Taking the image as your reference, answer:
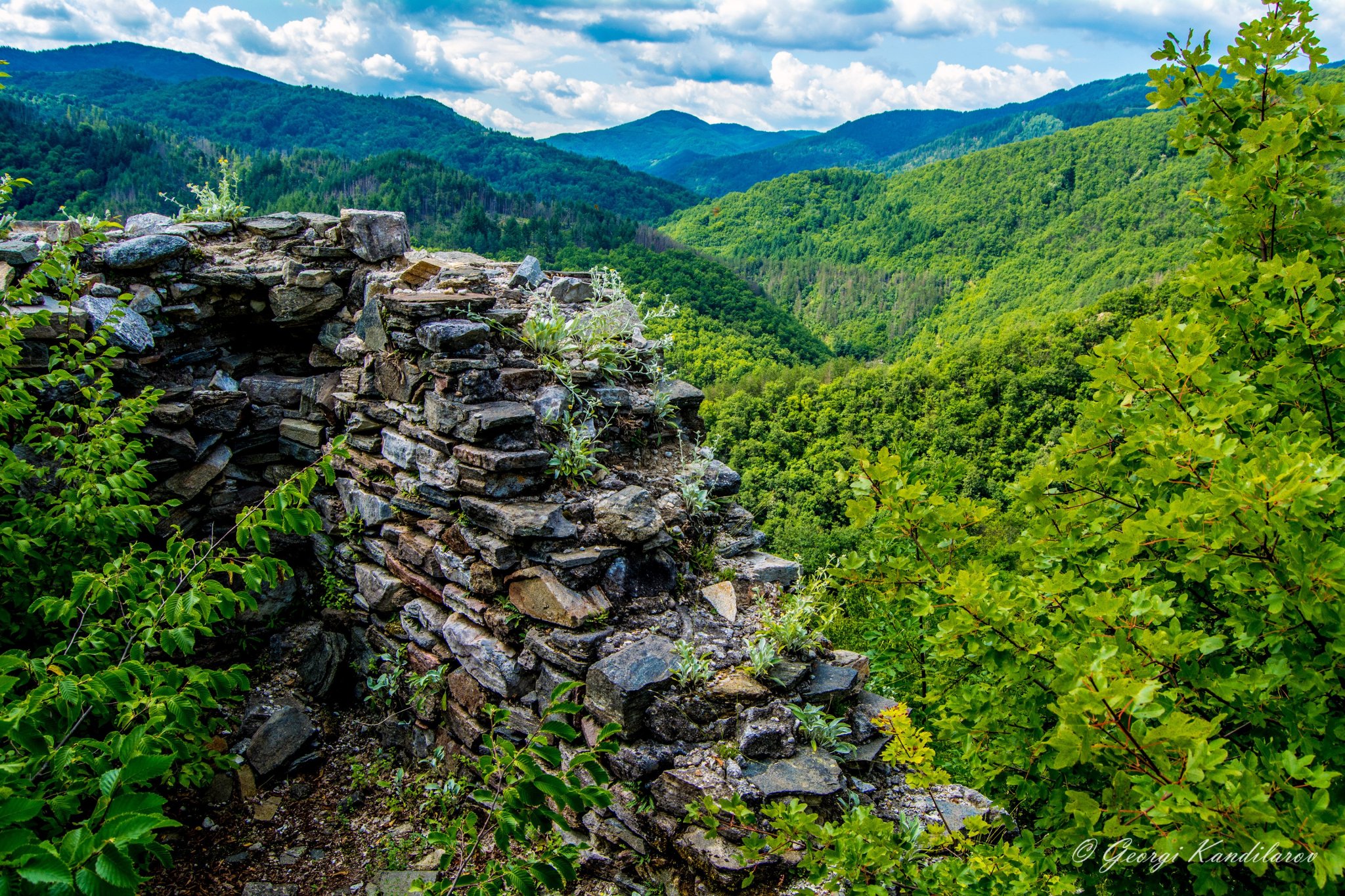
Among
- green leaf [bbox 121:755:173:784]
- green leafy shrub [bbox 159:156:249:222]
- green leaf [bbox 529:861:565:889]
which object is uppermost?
green leafy shrub [bbox 159:156:249:222]

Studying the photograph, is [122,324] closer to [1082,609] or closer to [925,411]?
[1082,609]

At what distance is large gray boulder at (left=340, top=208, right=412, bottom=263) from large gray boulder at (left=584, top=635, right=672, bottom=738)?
14.8ft

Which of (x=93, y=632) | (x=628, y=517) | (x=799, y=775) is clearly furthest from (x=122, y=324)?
(x=799, y=775)

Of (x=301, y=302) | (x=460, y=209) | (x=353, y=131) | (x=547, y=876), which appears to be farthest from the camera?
(x=353, y=131)

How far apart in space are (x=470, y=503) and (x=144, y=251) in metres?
3.85

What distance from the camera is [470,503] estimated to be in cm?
474

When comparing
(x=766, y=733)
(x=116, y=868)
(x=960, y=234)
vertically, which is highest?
(x=960, y=234)

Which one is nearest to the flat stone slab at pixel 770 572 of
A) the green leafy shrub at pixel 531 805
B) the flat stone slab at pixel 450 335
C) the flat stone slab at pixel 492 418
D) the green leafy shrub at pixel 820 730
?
the green leafy shrub at pixel 820 730

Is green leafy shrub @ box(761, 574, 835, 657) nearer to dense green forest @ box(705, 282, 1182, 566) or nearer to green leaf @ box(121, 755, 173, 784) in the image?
green leaf @ box(121, 755, 173, 784)

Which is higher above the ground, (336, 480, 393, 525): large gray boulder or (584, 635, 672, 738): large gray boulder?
(336, 480, 393, 525): large gray boulder

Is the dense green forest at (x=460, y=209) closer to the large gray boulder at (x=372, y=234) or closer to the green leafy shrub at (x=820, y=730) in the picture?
the large gray boulder at (x=372, y=234)

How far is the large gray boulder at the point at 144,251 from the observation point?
5781 millimetres

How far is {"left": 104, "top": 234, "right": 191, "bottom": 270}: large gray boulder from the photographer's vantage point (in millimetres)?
5781

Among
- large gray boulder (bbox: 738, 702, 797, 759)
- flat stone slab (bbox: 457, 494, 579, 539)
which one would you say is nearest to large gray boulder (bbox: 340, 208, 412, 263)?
flat stone slab (bbox: 457, 494, 579, 539)
